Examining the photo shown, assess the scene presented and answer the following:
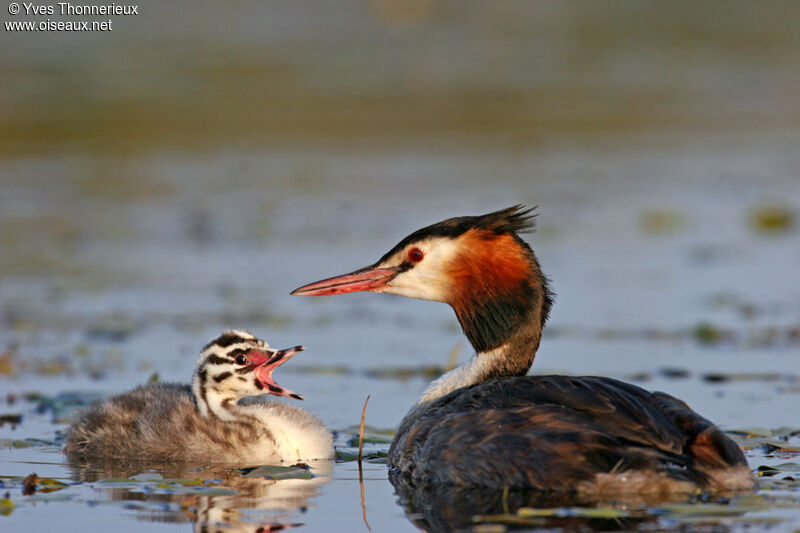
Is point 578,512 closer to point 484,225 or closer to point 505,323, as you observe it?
point 505,323

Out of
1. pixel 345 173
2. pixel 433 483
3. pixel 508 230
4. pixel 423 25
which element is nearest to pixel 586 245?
pixel 345 173

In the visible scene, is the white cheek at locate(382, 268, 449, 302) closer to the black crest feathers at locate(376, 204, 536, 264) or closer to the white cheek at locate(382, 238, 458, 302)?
the white cheek at locate(382, 238, 458, 302)

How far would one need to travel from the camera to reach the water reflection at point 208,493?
7148 millimetres

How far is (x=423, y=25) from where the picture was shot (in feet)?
115

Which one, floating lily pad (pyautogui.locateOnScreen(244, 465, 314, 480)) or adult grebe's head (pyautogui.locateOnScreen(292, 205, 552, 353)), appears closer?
floating lily pad (pyautogui.locateOnScreen(244, 465, 314, 480))

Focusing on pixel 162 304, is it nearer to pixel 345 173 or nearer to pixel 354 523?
pixel 354 523

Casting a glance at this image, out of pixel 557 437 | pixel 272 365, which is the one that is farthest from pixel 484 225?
pixel 557 437

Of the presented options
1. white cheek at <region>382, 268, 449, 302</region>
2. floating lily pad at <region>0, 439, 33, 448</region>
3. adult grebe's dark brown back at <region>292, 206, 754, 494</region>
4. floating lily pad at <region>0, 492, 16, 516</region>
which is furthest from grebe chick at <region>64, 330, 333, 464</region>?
floating lily pad at <region>0, 492, 16, 516</region>

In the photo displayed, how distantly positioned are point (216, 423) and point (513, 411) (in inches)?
79.0

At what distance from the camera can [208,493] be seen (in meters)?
7.73

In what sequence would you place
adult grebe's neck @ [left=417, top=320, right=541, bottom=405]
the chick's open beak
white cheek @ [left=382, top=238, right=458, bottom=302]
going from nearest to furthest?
adult grebe's neck @ [left=417, top=320, right=541, bottom=405], white cheek @ [left=382, top=238, right=458, bottom=302], the chick's open beak

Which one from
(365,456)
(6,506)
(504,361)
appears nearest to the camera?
(6,506)

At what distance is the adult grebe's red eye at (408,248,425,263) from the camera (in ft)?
29.3

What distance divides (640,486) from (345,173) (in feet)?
48.1
